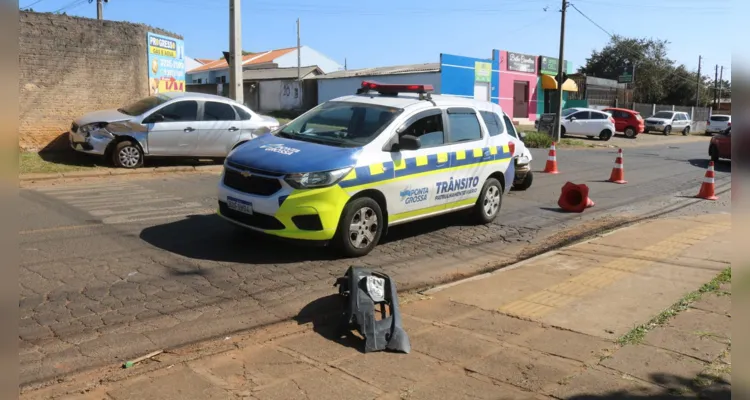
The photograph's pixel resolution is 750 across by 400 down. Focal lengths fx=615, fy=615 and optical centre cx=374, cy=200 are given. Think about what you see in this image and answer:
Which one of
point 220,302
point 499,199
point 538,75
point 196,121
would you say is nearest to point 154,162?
point 196,121

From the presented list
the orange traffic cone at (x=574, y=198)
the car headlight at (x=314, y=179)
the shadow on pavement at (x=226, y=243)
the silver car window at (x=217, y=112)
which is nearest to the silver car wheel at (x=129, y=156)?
the silver car window at (x=217, y=112)

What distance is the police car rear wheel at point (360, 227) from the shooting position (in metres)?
6.70

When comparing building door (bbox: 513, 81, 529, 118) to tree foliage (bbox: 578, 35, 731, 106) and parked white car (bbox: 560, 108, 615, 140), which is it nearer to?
parked white car (bbox: 560, 108, 615, 140)

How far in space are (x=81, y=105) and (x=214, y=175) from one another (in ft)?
12.9

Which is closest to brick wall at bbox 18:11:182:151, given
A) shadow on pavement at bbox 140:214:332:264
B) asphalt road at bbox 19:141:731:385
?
asphalt road at bbox 19:141:731:385

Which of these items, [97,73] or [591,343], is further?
[97,73]

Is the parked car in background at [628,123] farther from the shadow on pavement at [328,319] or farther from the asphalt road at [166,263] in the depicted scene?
the shadow on pavement at [328,319]

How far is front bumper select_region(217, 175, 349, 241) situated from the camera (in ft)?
21.0

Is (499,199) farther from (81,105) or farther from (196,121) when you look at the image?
(81,105)

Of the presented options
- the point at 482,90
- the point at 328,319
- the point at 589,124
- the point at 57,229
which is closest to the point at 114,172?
the point at 57,229

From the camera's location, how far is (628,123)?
35.2 m

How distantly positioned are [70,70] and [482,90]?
27.4m

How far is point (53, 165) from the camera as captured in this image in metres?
12.1

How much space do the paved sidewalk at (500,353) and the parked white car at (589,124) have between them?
1039 inches
